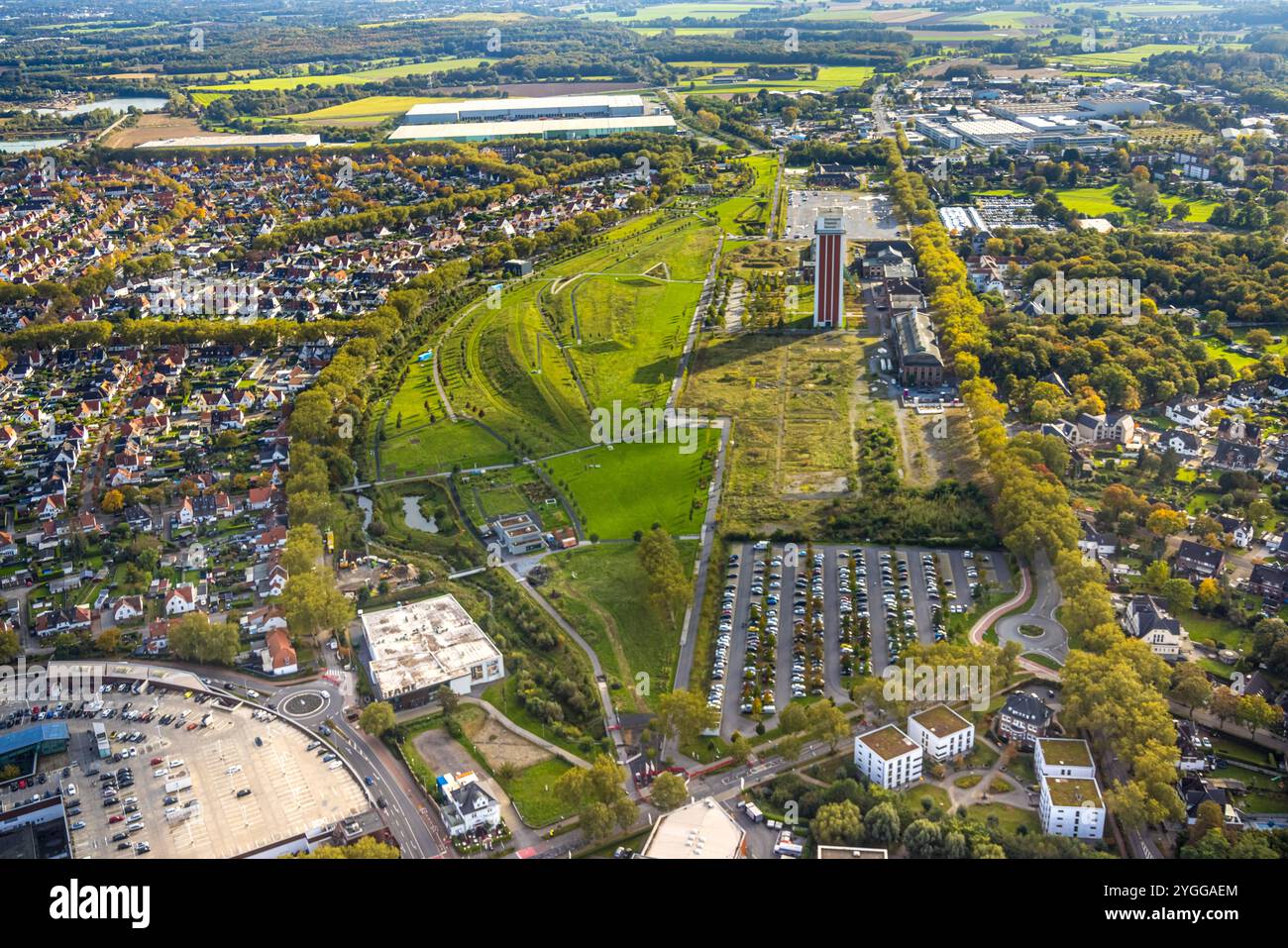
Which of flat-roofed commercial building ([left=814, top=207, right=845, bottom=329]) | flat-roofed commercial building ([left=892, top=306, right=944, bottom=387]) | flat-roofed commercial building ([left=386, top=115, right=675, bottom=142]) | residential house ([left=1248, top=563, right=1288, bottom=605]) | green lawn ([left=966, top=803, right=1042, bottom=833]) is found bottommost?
green lawn ([left=966, top=803, right=1042, bottom=833])

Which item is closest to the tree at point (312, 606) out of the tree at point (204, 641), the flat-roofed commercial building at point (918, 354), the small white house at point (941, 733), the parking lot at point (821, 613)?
the tree at point (204, 641)

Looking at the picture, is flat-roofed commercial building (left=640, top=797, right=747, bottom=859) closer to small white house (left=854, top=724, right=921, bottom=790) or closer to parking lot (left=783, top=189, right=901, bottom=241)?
small white house (left=854, top=724, right=921, bottom=790)

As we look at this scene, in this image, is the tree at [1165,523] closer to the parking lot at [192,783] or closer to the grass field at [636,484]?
the grass field at [636,484]

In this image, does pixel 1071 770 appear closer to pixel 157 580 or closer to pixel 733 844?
pixel 733 844

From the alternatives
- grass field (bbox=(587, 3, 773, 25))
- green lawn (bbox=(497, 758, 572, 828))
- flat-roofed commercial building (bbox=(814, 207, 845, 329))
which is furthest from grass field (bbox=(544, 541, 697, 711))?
grass field (bbox=(587, 3, 773, 25))

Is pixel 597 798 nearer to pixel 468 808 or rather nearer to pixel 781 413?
pixel 468 808

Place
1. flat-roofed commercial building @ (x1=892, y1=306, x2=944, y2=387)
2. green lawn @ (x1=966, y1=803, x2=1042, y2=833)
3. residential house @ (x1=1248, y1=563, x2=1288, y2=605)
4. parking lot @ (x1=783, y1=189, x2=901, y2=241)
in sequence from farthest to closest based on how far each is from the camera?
1. parking lot @ (x1=783, y1=189, x2=901, y2=241)
2. flat-roofed commercial building @ (x1=892, y1=306, x2=944, y2=387)
3. residential house @ (x1=1248, y1=563, x2=1288, y2=605)
4. green lawn @ (x1=966, y1=803, x2=1042, y2=833)
